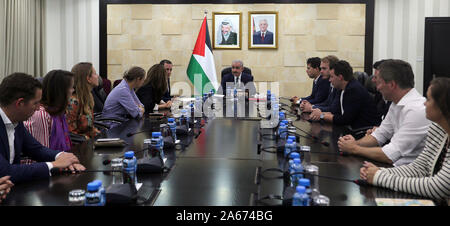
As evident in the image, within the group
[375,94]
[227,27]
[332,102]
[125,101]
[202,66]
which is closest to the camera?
[125,101]

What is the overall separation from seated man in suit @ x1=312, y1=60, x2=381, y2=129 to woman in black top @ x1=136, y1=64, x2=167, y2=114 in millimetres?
2251

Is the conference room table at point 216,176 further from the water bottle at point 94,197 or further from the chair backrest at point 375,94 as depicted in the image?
the chair backrest at point 375,94

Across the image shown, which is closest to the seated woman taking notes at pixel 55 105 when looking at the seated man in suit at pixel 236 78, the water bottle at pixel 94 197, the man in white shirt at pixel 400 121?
the water bottle at pixel 94 197

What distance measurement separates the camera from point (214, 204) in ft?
6.41

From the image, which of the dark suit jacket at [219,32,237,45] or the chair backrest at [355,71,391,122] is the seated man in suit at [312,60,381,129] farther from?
the dark suit jacket at [219,32,237,45]

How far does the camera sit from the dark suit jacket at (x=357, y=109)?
15.0ft

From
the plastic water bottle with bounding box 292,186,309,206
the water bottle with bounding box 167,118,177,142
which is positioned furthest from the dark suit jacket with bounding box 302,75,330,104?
the plastic water bottle with bounding box 292,186,309,206

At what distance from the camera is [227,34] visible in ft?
31.6

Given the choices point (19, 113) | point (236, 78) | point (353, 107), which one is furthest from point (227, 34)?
point (19, 113)

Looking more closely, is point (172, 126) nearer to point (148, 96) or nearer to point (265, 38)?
point (148, 96)

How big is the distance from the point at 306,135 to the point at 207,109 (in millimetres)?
2124

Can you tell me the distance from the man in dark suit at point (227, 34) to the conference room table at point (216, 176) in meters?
5.93

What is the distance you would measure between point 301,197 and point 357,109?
3.03 m
